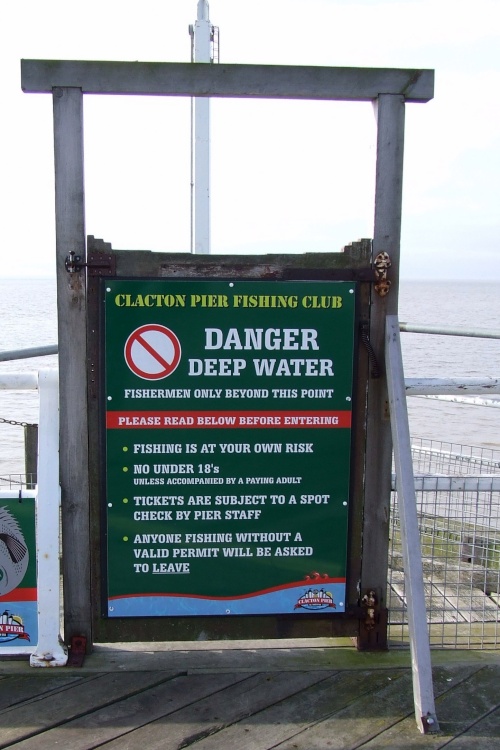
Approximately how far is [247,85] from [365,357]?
1.24 metres

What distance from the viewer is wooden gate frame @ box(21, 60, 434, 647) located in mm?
3025

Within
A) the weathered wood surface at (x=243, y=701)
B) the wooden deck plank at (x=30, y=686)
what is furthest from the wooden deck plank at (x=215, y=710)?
the wooden deck plank at (x=30, y=686)

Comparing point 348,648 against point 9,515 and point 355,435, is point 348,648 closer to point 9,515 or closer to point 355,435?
point 355,435

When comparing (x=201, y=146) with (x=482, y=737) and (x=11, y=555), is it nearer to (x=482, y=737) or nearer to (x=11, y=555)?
(x=11, y=555)

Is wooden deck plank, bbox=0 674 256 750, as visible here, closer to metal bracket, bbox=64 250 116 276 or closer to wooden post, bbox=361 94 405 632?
wooden post, bbox=361 94 405 632

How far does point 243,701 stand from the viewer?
9.59ft

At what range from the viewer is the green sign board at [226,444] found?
313 centimetres

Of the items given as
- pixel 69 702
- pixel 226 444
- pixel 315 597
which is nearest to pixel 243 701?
pixel 315 597

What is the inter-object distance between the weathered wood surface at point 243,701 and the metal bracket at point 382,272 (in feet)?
5.30

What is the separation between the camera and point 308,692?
3.00m

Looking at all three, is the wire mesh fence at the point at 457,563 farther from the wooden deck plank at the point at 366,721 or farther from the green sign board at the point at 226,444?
the green sign board at the point at 226,444

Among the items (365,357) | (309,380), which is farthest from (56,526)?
(365,357)

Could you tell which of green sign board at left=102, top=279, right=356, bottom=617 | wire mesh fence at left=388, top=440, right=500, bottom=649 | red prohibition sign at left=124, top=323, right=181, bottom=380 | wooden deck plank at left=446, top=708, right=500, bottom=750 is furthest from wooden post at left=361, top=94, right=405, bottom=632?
red prohibition sign at left=124, top=323, right=181, bottom=380

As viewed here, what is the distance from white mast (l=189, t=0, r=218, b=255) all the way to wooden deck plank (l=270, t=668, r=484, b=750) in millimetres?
7167
